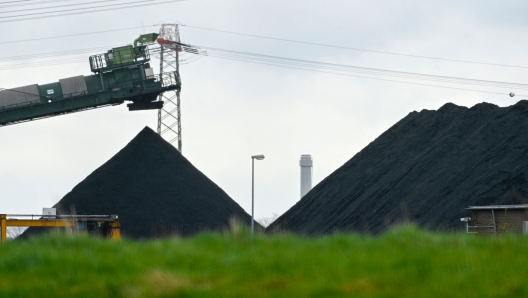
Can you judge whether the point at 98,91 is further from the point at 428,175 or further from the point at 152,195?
the point at 428,175

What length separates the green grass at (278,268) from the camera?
23.3ft

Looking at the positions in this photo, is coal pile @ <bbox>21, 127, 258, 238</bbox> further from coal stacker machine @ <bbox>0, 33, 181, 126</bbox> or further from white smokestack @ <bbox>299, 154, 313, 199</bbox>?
white smokestack @ <bbox>299, 154, 313, 199</bbox>

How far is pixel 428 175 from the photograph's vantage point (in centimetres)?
3625

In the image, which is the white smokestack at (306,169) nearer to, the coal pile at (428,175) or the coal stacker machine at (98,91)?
the coal pile at (428,175)

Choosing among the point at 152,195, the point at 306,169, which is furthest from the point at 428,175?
the point at 306,169

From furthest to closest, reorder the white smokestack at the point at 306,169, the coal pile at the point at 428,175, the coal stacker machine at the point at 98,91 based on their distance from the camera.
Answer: the white smokestack at the point at 306,169 < the coal stacker machine at the point at 98,91 < the coal pile at the point at 428,175

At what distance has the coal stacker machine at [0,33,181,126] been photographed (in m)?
35.3

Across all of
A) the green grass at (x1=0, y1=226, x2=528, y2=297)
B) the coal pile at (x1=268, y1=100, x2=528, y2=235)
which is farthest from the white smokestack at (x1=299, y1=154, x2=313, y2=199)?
the green grass at (x1=0, y1=226, x2=528, y2=297)

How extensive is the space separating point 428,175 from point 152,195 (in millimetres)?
15016

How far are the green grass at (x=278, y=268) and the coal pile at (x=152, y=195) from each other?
940 inches

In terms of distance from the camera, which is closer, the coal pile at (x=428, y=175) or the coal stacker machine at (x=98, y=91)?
the coal pile at (x=428, y=175)

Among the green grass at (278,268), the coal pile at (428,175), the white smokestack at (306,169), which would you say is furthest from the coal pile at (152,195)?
the white smokestack at (306,169)

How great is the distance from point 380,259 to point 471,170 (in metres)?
27.1

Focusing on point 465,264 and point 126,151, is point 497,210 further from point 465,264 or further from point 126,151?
point 126,151
